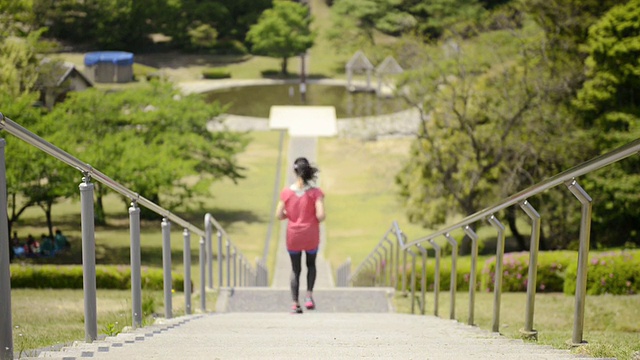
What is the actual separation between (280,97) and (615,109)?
34309mm

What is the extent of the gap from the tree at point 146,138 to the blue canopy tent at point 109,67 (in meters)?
26.4

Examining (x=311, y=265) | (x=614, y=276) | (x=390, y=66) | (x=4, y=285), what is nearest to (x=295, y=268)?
(x=311, y=265)

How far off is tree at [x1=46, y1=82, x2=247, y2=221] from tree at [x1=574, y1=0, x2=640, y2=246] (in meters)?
10.2

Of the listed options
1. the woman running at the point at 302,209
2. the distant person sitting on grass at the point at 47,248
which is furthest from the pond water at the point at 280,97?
the woman running at the point at 302,209

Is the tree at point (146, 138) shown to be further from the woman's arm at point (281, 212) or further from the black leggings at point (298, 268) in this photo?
the woman's arm at point (281, 212)

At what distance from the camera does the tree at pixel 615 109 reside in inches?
774

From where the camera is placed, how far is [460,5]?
61.3 meters

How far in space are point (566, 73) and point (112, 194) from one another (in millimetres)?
15251

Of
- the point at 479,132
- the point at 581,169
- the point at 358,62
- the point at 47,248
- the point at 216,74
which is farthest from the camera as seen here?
the point at 216,74

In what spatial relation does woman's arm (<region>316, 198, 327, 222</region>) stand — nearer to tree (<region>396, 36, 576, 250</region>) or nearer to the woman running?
the woman running

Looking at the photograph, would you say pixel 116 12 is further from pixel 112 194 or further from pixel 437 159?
pixel 437 159

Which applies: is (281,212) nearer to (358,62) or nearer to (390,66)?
(390,66)

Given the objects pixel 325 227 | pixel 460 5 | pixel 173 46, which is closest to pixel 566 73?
pixel 325 227

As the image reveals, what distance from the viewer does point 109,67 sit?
180 ft
